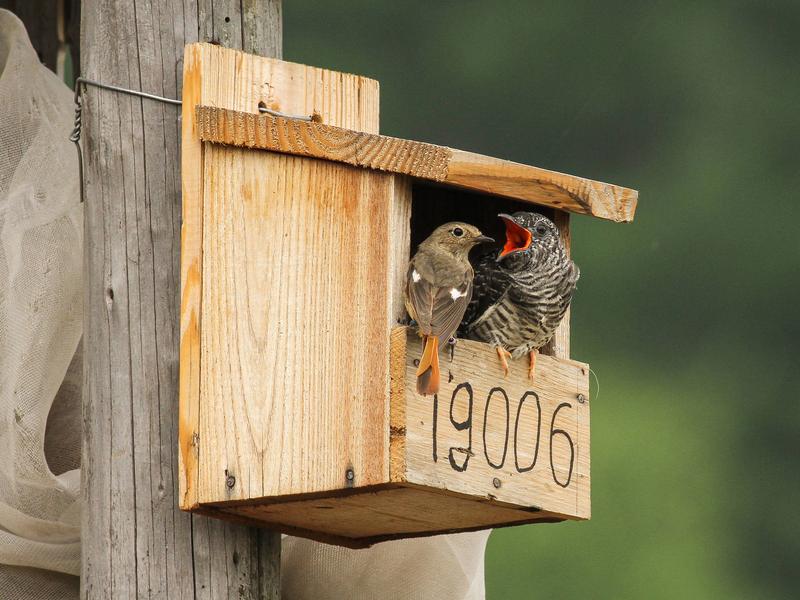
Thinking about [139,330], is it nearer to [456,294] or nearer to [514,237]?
[456,294]

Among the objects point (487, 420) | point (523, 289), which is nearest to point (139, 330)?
point (487, 420)

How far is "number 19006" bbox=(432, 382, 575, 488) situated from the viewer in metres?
3.78

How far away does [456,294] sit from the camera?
155 inches

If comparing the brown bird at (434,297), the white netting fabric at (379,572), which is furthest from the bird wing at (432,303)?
the white netting fabric at (379,572)

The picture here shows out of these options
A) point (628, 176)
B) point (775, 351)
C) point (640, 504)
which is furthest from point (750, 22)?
point (640, 504)

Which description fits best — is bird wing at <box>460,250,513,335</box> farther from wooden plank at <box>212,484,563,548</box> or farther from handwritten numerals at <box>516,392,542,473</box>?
wooden plank at <box>212,484,563,548</box>

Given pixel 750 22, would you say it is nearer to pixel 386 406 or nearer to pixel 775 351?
pixel 775 351

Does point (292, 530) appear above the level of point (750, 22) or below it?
below

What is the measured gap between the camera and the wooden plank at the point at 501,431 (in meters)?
3.74

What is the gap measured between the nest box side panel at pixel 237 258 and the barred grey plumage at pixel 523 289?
44 centimetres

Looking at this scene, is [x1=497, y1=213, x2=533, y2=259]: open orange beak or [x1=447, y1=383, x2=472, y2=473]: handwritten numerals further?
[x1=497, y1=213, x2=533, y2=259]: open orange beak

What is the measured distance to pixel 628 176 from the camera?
10102mm

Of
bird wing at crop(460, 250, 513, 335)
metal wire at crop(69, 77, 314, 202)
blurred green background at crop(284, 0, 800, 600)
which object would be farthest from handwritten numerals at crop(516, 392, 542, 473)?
blurred green background at crop(284, 0, 800, 600)

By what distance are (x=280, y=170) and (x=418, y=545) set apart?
3.66 feet
